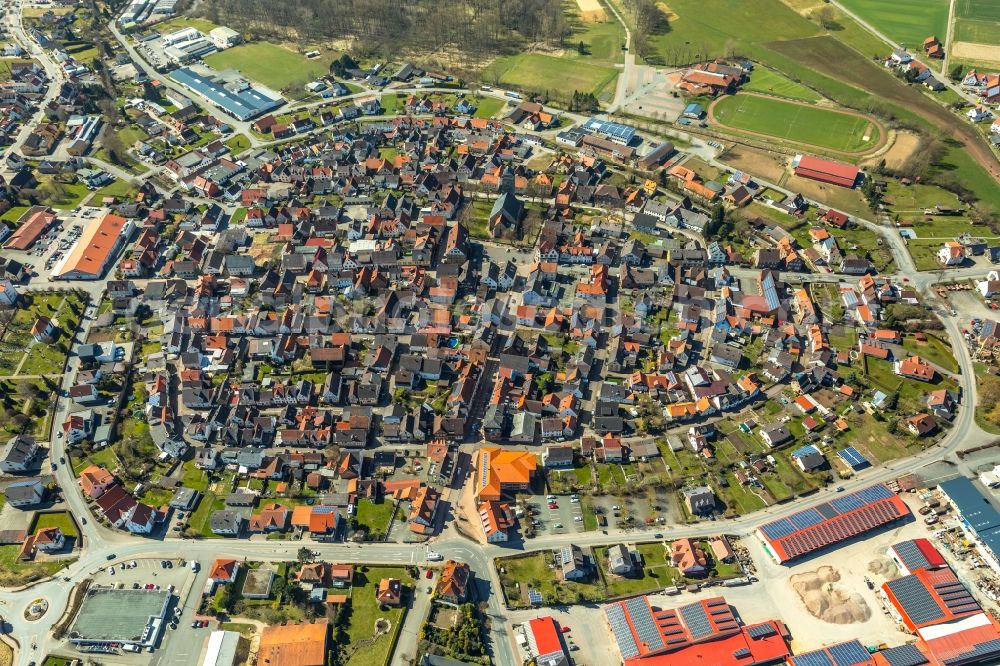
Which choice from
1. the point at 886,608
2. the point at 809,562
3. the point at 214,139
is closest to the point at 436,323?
the point at 809,562

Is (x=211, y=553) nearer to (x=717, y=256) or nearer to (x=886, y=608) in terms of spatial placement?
(x=886, y=608)

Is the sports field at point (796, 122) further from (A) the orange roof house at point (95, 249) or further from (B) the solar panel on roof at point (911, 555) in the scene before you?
(A) the orange roof house at point (95, 249)

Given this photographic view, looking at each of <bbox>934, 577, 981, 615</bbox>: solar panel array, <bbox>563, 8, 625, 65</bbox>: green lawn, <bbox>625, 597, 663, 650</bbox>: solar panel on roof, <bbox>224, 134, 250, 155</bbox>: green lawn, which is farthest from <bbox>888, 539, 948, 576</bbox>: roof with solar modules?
<bbox>563, 8, 625, 65</bbox>: green lawn

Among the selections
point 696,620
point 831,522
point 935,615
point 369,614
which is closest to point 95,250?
point 369,614

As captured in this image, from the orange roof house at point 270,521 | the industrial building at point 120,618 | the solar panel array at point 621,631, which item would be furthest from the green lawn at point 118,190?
the solar panel array at point 621,631

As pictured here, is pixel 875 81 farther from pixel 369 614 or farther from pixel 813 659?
pixel 369 614

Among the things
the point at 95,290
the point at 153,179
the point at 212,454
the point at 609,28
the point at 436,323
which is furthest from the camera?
the point at 609,28

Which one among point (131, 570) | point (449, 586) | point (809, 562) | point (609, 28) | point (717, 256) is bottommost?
point (131, 570)

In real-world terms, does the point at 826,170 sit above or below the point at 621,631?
above
